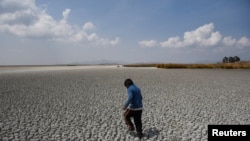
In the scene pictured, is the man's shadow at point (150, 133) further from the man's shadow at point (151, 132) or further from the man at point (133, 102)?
the man at point (133, 102)

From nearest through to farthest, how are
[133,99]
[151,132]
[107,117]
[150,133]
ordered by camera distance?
1. [133,99]
2. [150,133]
3. [151,132]
4. [107,117]

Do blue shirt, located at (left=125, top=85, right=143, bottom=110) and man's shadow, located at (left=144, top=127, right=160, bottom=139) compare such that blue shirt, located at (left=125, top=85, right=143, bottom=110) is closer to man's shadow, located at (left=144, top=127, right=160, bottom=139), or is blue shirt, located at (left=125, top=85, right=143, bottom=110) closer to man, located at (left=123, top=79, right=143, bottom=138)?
man, located at (left=123, top=79, right=143, bottom=138)

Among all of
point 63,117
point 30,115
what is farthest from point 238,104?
point 30,115

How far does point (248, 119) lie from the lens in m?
10.6

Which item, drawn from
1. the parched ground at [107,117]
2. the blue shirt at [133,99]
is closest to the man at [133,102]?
the blue shirt at [133,99]

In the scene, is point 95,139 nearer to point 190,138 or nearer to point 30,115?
point 190,138

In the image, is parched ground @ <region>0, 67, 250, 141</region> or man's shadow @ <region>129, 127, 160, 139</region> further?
parched ground @ <region>0, 67, 250, 141</region>

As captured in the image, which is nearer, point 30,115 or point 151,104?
point 30,115

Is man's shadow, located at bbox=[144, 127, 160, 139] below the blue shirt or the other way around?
below

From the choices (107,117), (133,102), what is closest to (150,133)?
(133,102)

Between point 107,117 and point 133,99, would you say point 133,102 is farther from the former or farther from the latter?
point 107,117

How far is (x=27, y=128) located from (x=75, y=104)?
16.0ft

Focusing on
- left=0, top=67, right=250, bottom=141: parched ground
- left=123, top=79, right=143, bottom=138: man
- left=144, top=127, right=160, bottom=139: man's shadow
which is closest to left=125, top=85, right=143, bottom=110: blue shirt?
left=123, top=79, right=143, bottom=138: man

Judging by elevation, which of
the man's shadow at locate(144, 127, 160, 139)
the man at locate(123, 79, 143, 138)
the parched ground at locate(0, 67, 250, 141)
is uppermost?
the man at locate(123, 79, 143, 138)
